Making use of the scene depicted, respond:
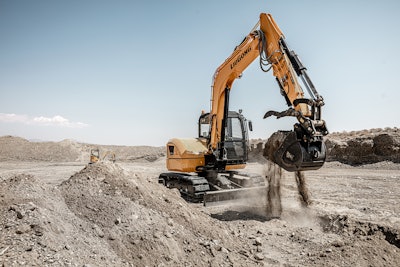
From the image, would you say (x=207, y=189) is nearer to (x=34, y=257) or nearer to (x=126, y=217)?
(x=126, y=217)

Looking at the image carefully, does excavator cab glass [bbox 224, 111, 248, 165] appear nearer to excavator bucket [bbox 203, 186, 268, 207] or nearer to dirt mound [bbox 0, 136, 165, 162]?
excavator bucket [bbox 203, 186, 268, 207]

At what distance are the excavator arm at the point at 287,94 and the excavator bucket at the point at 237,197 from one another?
75.6 inches

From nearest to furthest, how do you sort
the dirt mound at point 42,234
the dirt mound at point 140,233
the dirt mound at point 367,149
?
the dirt mound at point 42,234 → the dirt mound at point 140,233 → the dirt mound at point 367,149

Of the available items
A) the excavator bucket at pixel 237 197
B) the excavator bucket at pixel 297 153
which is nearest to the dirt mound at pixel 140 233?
the excavator bucket at pixel 297 153

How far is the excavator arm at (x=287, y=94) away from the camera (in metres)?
6.23

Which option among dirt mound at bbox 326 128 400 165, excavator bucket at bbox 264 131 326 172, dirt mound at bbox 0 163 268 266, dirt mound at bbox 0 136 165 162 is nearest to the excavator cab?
excavator bucket at bbox 264 131 326 172

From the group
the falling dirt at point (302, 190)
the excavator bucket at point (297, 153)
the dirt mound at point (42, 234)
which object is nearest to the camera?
the dirt mound at point (42, 234)

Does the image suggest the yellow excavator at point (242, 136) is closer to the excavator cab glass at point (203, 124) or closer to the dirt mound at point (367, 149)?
the excavator cab glass at point (203, 124)

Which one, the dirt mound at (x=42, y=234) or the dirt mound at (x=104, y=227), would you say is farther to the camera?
the dirt mound at (x=104, y=227)

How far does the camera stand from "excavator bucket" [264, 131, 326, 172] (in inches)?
243

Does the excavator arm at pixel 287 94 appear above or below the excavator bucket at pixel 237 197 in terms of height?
above

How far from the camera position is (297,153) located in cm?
622

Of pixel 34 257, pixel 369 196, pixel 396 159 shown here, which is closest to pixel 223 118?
pixel 369 196

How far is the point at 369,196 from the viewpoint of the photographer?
10.2 metres
